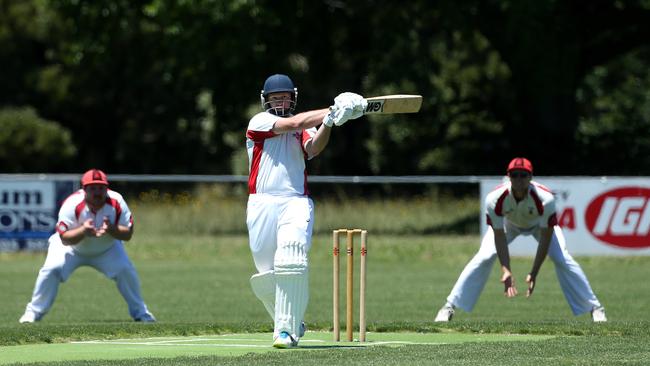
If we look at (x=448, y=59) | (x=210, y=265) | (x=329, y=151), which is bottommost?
(x=210, y=265)

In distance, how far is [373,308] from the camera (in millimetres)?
16609

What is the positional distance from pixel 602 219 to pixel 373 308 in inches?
327

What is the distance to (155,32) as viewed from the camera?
3541 centimetres

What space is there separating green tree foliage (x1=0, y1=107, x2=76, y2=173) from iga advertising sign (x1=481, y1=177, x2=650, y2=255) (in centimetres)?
2221

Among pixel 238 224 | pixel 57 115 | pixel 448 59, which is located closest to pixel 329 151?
pixel 448 59

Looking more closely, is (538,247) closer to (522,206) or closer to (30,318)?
(522,206)

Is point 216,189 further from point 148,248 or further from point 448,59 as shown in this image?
point 448,59

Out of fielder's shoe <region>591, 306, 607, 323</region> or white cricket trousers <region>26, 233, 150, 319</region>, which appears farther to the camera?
white cricket trousers <region>26, 233, 150, 319</region>

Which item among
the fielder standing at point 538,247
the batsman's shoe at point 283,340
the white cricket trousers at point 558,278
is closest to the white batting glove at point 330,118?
the batsman's shoe at point 283,340

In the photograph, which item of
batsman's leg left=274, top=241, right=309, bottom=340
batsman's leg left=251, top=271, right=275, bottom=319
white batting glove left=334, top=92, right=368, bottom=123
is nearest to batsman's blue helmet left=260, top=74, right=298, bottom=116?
white batting glove left=334, top=92, right=368, bottom=123

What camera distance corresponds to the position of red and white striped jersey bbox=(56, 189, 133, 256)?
1429 cm

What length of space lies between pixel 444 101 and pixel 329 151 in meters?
6.29

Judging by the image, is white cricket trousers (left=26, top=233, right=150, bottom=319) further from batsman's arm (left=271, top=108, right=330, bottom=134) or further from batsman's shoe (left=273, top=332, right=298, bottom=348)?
batsman's arm (left=271, top=108, right=330, bottom=134)

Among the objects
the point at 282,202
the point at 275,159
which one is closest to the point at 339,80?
the point at 275,159
